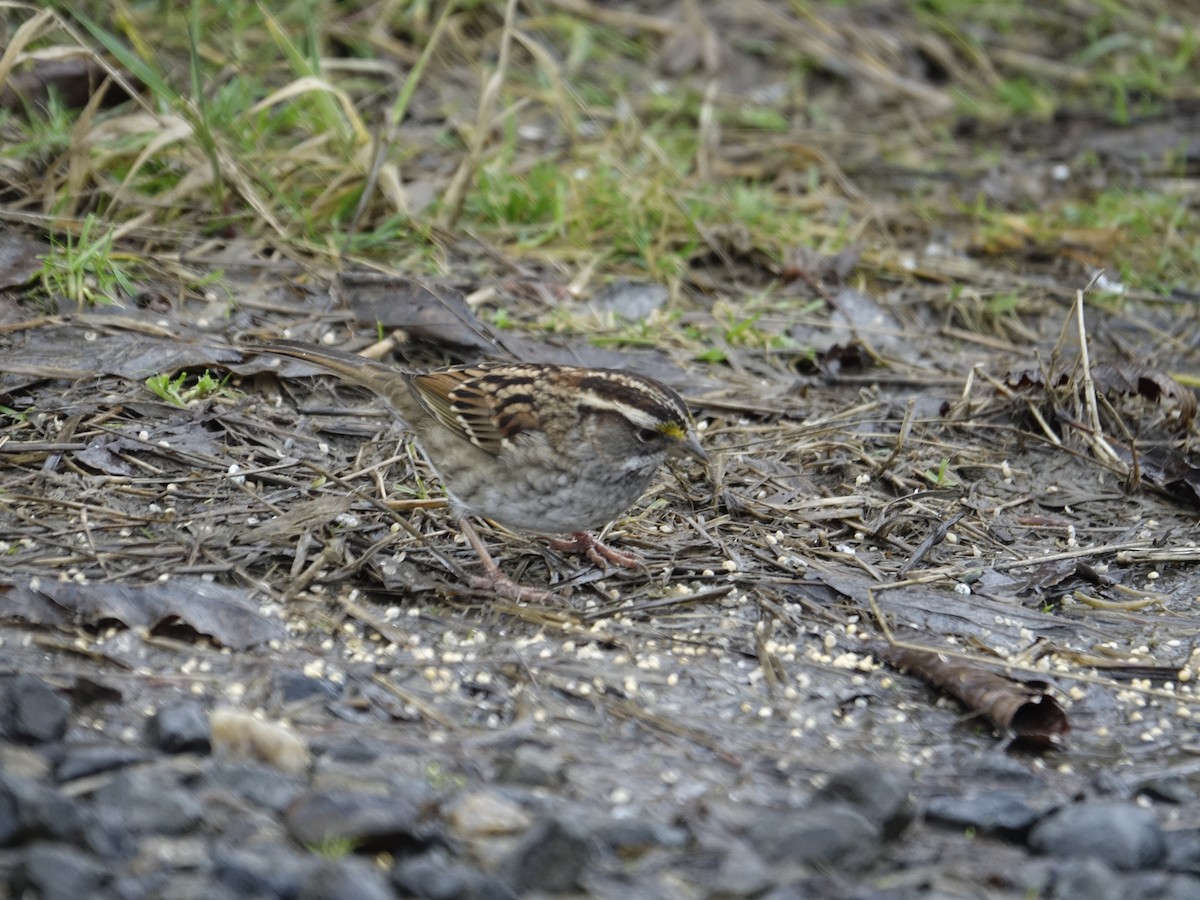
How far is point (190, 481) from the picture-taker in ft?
18.1

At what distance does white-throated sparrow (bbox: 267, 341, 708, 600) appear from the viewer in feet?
16.7

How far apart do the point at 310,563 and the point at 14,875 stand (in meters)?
2.02

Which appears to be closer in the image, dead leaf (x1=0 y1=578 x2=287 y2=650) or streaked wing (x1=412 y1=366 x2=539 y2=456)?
dead leaf (x1=0 y1=578 x2=287 y2=650)

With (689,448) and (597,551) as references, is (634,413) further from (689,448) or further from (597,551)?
(597,551)

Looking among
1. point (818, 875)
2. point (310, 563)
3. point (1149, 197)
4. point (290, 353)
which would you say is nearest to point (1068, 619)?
point (818, 875)

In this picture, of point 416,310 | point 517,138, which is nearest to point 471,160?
point 416,310

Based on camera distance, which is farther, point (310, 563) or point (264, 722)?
point (310, 563)

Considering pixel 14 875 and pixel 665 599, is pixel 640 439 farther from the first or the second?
→ pixel 14 875

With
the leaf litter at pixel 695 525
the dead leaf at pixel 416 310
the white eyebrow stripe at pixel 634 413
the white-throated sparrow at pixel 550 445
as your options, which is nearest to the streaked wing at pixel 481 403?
the white-throated sparrow at pixel 550 445

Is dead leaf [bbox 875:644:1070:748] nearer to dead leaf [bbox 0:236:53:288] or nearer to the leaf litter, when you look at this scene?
the leaf litter

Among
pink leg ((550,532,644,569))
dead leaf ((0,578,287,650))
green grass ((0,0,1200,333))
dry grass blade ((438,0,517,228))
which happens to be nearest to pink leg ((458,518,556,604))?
pink leg ((550,532,644,569))

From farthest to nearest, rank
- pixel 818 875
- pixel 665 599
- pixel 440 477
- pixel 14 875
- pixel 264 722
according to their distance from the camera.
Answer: pixel 440 477
pixel 665 599
pixel 264 722
pixel 818 875
pixel 14 875

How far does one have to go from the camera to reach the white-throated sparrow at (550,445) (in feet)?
16.7

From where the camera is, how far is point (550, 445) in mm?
5180
